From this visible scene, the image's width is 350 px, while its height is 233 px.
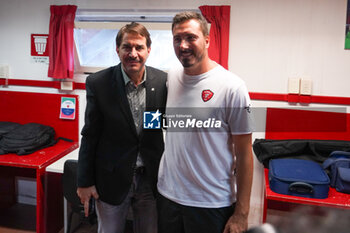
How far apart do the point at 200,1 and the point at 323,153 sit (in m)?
1.59

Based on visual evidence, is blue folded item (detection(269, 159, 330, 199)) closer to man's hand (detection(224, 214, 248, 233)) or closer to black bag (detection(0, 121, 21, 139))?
man's hand (detection(224, 214, 248, 233))

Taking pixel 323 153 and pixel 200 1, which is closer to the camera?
pixel 323 153

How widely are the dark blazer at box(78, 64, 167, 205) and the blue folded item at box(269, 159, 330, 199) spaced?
32.5 inches

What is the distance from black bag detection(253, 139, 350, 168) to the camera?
2426 millimetres

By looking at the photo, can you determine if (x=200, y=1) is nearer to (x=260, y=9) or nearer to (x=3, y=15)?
(x=260, y=9)

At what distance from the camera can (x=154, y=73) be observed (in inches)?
69.1

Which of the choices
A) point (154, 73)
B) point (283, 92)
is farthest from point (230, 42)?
point (154, 73)

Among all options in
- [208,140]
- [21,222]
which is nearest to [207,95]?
[208,140]

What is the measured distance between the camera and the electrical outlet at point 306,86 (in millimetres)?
2549

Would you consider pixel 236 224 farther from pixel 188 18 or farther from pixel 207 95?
pixel 188 18

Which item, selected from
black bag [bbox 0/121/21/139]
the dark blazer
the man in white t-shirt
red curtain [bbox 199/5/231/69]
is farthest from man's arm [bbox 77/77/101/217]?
black bag [bbox 0/121/21/139]

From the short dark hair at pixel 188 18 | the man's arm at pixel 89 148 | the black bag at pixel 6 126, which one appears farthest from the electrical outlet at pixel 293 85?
the black bag at pixel 6 126

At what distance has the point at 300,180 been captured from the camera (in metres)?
1.98

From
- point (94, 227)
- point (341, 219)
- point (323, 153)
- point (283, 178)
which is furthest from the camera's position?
point (94, 227)
